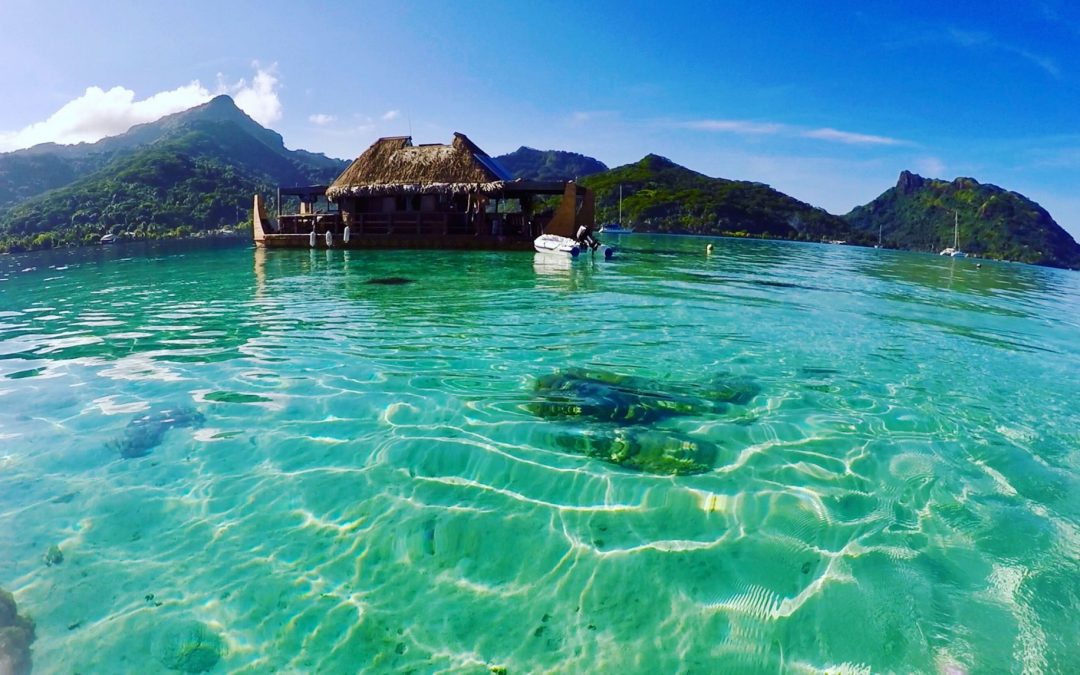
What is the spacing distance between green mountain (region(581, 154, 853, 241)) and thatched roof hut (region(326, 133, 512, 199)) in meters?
70.0

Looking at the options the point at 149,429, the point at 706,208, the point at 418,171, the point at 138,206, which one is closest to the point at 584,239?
the point at 418,171

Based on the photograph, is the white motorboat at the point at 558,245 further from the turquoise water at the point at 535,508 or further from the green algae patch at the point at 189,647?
the green algae patch at the point at 189,647

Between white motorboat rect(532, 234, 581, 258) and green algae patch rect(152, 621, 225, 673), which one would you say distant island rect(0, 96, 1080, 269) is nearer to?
white motorboat rect(532, 234, 581, 258)

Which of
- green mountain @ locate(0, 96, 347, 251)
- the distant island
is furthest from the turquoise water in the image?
the distant island

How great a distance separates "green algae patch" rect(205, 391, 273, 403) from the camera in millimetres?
5814

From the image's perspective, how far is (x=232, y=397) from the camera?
592cm

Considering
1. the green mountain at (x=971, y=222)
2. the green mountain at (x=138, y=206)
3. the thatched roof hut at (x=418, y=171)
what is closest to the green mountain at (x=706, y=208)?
the green mountain at (x=971, y=222)

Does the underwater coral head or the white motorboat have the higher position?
the white motorboat

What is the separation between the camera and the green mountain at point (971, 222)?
11162 cm

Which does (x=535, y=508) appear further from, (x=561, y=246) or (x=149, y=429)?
(x=561, y=246)

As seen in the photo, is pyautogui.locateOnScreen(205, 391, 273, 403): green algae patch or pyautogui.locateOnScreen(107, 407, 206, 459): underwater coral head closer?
pyautogui.locateOnScreen(107, 407, 206, 459): underwater coral head

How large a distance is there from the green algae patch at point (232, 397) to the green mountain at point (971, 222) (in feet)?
387

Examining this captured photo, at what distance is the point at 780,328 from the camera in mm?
10578

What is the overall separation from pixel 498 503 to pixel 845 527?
8.03 feet
